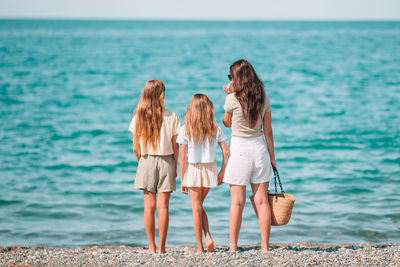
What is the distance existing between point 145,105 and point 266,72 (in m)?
31.2

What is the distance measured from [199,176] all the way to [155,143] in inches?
22.9

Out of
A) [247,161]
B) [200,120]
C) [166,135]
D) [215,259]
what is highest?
[200,120]

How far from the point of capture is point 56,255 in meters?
5.15

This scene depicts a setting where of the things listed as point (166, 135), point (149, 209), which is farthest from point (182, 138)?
point (149, 209)

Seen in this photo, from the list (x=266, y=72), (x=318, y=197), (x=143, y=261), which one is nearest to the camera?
(x=143, y=261)

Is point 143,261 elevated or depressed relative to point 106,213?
elevated

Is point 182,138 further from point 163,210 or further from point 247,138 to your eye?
point 163,210

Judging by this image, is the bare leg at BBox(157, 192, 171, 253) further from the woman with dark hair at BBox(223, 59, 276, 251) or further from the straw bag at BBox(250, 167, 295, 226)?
the straw bag at BBox(250, 167, 295, 226)

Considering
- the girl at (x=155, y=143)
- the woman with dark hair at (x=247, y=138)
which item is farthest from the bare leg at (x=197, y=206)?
the woman with dark hair at (x=247, y=138)

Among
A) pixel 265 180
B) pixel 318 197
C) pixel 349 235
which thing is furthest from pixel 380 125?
pixel 265 180

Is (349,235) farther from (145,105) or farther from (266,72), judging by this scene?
(266,72)

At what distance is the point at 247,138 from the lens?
476 cm

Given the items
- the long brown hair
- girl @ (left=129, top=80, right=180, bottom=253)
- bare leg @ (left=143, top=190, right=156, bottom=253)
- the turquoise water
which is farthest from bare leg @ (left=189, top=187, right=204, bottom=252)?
the turquoise water

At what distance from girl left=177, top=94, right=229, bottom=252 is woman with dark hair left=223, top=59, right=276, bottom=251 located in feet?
0.51
